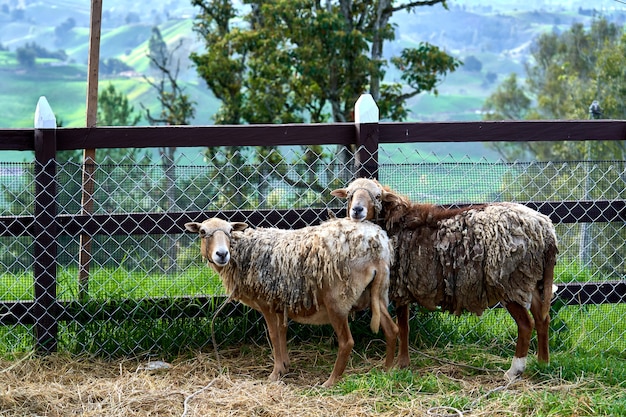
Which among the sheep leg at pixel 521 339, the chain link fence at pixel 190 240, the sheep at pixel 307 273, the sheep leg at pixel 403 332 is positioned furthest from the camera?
the chain link fence at pixel 190 240

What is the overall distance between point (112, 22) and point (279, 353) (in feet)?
412

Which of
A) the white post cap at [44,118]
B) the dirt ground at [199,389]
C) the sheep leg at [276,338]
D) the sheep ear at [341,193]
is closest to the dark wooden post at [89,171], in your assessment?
the white post cap at [44,118]

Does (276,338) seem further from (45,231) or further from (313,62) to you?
(313,62)

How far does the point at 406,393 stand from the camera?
5.08 metres

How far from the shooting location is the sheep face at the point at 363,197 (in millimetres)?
5516

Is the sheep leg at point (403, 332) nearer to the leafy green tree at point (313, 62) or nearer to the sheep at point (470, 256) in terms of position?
the sheep at point (470, 256)

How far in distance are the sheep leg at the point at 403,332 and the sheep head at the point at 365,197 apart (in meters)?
0.69

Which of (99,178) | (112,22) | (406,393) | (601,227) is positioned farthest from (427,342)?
(112,22)

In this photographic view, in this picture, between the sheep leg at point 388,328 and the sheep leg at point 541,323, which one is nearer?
the sheep leg at point 388,328

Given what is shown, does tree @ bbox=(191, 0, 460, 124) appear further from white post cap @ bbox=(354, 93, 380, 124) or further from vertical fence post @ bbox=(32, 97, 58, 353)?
vertical fence post @ bbox=(32, 97, 58, 353)

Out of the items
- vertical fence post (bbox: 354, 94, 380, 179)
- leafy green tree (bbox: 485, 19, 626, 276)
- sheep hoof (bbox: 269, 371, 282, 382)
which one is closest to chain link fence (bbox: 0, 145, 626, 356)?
vertical fence post (bbox: 354, 94, 380, 179)

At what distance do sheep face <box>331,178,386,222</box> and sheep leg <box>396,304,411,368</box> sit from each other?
2.30 feet

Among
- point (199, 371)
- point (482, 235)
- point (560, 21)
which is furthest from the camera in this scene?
point (560, 21)

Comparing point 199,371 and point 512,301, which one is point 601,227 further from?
point 199,371
